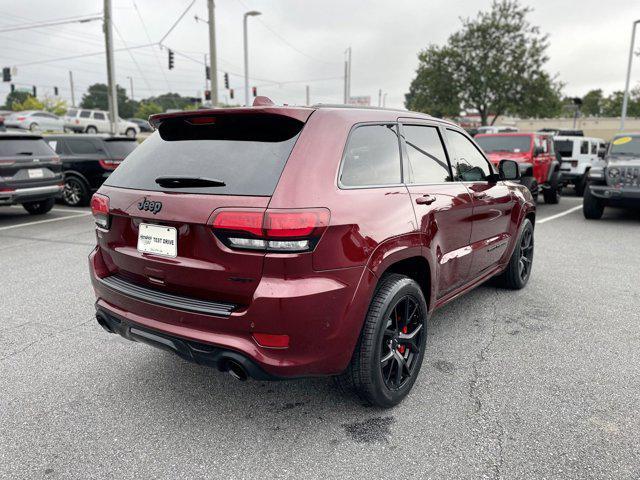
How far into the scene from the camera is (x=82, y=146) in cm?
1148

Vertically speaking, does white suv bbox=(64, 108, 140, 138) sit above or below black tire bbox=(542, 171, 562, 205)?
above

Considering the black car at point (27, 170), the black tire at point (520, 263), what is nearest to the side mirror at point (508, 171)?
the black tire at point (520, 263)

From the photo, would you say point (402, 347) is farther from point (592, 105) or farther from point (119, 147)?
point (592, 105)

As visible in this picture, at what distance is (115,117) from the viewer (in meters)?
22.2

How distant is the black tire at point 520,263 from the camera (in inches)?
197

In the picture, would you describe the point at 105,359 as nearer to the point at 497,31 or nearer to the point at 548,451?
the point at 548,451

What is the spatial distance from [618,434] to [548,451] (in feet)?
1.51

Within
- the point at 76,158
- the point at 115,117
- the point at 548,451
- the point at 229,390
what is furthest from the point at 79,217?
the point at 115,117

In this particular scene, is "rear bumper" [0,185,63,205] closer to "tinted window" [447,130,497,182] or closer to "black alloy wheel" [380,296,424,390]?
"tinted window" [447,130,497,182]

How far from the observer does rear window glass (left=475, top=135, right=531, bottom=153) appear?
1173cm

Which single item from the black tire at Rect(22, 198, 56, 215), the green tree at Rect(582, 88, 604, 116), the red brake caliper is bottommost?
the black tire at Rect(22, 198, 56, 215)

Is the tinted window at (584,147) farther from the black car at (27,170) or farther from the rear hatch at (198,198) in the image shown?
the rear hatch at (198,198)

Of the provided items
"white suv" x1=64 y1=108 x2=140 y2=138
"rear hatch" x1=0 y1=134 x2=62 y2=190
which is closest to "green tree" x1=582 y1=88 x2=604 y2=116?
"white suv" x1=64 y1=108 x2=140 y2=138

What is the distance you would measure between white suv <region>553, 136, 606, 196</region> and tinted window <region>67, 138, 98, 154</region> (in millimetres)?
12410
